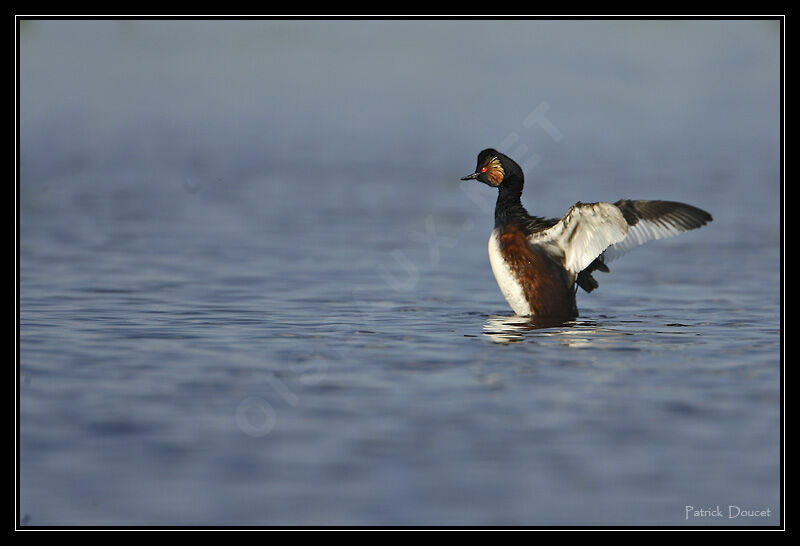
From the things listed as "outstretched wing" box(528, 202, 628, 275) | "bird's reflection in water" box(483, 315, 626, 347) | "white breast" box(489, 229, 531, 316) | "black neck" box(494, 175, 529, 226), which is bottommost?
"bird's reflection in water" box(483, 315, 626, 347)

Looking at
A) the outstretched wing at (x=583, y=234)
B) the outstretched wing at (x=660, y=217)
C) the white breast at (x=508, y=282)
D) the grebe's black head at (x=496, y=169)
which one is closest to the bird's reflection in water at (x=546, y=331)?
the white breast at (x=508, y=282)

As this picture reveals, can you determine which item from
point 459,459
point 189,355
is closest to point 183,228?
point 189,355

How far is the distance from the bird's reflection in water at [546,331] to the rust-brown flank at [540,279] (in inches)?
5.3

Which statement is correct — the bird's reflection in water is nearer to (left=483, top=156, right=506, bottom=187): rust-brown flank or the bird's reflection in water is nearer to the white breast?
the white breast

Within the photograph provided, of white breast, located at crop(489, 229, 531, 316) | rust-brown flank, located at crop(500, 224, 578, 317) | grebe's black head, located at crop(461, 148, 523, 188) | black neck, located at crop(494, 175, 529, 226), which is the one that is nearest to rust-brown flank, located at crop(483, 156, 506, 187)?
grebe's black head, located at crop(461, 148, 523, 188)

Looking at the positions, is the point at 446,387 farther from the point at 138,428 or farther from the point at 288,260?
the point at 288,260

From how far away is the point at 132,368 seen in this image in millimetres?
8898

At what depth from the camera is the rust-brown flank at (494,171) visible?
12.1m

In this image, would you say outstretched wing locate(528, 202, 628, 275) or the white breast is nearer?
outstretched wing locate(528, 202, 628, 275)

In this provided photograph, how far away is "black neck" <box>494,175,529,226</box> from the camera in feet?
38.6

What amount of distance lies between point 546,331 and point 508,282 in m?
0.93

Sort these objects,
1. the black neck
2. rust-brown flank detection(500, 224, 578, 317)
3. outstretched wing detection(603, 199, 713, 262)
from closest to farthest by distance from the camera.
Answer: outstretched wing detection(603, 199, 713, 262), rust-brown flank detection(500, 224, 578, 317), the black neck

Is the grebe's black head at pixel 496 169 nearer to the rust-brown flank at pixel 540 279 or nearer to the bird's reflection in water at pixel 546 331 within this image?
the rust-brown flank at pixel 540 279

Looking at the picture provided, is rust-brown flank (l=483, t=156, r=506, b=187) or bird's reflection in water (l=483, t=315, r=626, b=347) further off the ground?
rust-brown flank (l=483, t=156, r=506, b=187)
